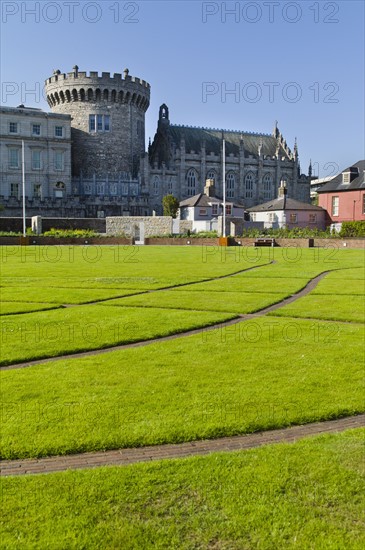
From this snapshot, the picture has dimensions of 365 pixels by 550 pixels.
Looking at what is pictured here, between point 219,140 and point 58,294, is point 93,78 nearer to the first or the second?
point 219,140

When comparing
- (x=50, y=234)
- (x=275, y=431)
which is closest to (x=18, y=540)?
(x=275, y=431)

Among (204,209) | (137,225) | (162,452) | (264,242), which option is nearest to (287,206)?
(204,209)

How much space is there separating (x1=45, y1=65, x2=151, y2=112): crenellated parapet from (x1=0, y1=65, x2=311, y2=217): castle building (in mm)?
147

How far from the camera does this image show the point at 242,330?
12.5 m

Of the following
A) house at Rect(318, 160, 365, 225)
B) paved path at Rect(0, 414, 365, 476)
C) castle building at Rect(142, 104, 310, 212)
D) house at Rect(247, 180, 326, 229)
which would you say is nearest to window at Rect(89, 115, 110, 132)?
castle building at Rect(142, 104, 310, 212)

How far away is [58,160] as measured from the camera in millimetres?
76750

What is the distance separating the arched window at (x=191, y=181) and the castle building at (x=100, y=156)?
0.58 ft

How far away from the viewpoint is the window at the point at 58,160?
76.5 metres

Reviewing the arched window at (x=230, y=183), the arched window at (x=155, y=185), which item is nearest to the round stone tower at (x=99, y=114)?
the arched window at (x=155, y=185)

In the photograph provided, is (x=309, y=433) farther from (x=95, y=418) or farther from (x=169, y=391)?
(x=95, y=418)

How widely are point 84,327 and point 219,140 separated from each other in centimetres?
9049

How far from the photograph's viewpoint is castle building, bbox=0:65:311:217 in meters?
74.5

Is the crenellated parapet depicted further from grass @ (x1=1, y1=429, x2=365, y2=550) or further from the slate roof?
grass @ (x1=1, y1=429, x2=365, y2=550)

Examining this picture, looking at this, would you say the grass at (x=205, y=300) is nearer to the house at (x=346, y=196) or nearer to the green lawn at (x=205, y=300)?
the green lawn at (x=205, y=300)
